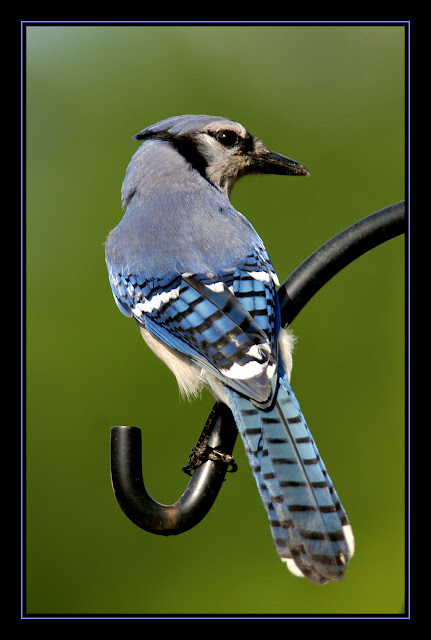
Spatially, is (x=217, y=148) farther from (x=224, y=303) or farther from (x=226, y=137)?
(x=224, y=303)

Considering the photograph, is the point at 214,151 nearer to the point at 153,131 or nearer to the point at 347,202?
the point at 153,131

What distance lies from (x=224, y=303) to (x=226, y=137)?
0.97 m

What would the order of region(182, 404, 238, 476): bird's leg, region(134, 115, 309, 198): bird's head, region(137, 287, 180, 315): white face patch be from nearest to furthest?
region(182, 404, 238, 476): bird's leg, region(137, 287, 180, 315): white face patch, region(134, 115, 309, 198): bird's head

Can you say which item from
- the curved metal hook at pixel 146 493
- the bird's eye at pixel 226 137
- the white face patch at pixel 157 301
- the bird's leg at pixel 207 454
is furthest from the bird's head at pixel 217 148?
the curved metal hook at pixel 146 493

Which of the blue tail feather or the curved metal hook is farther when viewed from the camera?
the curved metal hook

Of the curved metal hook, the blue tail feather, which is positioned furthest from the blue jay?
the curved metal hook

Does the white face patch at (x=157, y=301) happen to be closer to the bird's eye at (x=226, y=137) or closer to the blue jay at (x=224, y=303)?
the blue jay at (x=224, y=303)

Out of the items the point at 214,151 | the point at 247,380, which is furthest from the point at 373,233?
the point at 214,151

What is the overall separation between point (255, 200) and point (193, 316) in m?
1.61

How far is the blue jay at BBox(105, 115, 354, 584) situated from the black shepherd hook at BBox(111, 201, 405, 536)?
71 mm

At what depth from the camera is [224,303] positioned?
1.99 meters

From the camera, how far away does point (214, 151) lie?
9.10ft

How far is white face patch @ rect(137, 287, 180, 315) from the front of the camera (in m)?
2.16

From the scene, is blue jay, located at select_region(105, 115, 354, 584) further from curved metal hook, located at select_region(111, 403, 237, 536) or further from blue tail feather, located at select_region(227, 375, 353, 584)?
curved metal hook, located at select_region(111, 403, 237, 536)
